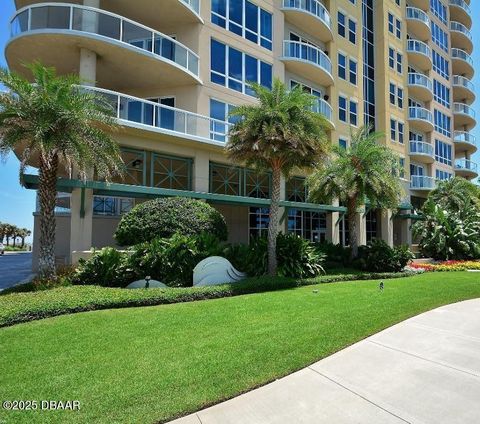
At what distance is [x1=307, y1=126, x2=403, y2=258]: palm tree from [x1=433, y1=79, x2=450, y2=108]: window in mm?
28322

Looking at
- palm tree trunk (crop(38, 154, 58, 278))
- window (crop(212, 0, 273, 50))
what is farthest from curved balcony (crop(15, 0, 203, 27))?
palm tree trunk (crop(38, 154, 58, 278))

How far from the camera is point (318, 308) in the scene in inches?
340

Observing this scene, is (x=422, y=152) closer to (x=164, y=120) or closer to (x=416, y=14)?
(x=416, y=14)

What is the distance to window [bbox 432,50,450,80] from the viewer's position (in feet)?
136

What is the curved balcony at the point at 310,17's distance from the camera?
81.0 feet

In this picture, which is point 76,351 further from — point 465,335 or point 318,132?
point 318,132

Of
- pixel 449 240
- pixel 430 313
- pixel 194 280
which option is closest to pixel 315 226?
pixel 449 240

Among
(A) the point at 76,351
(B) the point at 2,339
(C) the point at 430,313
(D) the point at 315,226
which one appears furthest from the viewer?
(D) the point at 315,226

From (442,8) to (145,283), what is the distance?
50.1 m

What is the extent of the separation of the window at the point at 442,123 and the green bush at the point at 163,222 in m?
36.7

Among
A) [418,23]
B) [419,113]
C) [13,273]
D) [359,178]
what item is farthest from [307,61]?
[13,273]

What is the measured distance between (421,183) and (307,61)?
62.6 feet

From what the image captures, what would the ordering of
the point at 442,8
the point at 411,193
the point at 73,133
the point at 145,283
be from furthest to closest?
the point at 442,8, the point at 411,193, the point at 145,283, the point at 73,133

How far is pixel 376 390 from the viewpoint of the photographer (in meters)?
4.39
